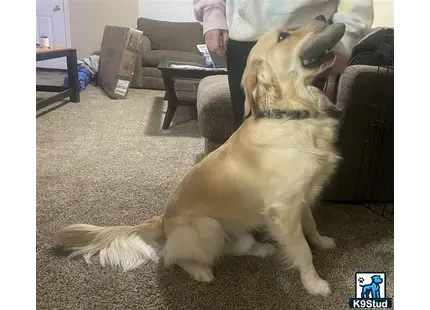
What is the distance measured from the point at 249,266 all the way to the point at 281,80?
421 millimetres

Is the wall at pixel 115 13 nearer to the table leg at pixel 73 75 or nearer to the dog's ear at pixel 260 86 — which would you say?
the table leg at pixel 73 75

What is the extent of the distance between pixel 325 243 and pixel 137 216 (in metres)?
0.45

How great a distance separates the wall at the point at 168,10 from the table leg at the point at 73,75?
0.61 feet

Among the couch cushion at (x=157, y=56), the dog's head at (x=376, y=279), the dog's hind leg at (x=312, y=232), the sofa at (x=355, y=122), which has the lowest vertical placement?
the dog's head at (x=376, y=279)

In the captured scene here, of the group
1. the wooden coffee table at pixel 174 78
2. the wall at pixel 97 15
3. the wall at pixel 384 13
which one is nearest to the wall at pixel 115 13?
the wall at pixel 97 15

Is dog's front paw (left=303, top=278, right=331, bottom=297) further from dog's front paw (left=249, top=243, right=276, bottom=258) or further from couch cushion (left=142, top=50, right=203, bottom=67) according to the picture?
couch cushion (left=142, top=50, right=203, bottom=67)

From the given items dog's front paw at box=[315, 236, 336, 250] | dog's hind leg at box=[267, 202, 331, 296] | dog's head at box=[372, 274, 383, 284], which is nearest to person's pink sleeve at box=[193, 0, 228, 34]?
dog's hind leg at box=[267, 202, 331, 296]

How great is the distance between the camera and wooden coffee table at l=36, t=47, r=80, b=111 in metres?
0.80

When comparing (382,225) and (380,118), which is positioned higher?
(380,118)

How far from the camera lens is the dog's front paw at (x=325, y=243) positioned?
A: 0.89 meters

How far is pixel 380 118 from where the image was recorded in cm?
92

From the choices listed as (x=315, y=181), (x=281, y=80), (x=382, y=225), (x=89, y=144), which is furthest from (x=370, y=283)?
(x=89, y=144)
